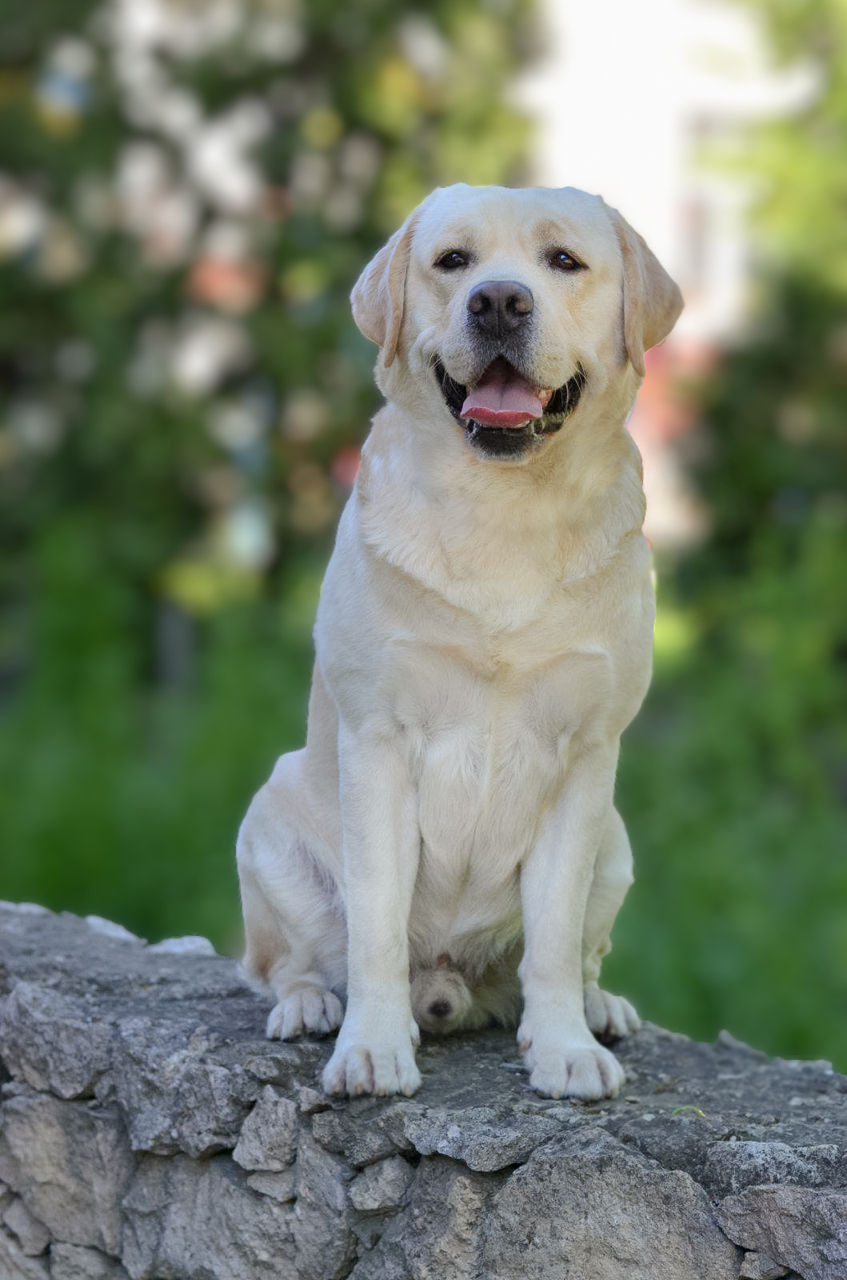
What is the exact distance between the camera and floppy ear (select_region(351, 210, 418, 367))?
3225 mm

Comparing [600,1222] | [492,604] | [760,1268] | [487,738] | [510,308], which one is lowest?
[760,1268]

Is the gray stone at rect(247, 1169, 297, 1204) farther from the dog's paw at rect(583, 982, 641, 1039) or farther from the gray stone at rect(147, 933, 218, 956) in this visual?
the gray stone at rect(147, 933, 218, 956)

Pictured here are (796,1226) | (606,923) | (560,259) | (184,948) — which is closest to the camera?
(796,1226)

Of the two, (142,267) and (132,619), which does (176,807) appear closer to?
(132,619)

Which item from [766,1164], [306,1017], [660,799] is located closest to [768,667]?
[660,799]

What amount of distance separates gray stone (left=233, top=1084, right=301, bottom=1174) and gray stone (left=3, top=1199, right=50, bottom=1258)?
0.68 meters

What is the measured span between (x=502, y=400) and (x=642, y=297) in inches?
15.2

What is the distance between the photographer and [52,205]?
1352 centimetres

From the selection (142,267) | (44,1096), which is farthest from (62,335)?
(44,1096)

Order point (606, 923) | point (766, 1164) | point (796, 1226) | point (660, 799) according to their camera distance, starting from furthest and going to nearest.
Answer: point (660, 799), point (606, 923), point (766, 1164), point (796, 1226)

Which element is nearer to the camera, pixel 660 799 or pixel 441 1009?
pixel 441 1009

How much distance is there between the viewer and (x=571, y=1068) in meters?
3.31

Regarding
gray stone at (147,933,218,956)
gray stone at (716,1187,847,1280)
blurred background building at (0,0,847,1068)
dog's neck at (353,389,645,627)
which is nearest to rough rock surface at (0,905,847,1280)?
gray stone at (716,1187,847,1280)

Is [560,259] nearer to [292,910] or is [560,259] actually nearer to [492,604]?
[492,604]
